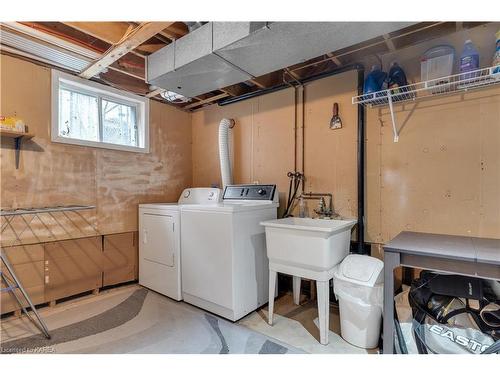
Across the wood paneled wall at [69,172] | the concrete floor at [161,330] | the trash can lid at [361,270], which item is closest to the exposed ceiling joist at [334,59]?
the trash can lid at [361,270]

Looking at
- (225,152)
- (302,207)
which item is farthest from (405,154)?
(225,152)

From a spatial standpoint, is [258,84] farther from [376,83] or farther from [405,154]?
[405,154]

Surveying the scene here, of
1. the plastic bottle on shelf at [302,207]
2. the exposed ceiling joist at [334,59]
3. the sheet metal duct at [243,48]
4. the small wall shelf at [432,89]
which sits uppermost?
the exposed ceiling joist at [334,59]

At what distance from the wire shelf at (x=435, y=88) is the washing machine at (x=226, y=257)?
1.31 m

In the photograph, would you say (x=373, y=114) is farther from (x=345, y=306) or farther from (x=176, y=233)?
(x=176, y=233)

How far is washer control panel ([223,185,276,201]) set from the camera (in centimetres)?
269

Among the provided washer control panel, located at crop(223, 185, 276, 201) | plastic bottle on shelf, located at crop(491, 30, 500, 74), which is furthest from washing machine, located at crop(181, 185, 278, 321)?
plastic bottle on shelf, located at crop(491, 30, 500, 74)

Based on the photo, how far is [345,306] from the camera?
187 centimetres

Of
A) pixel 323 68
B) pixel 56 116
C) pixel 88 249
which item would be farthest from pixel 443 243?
pixel 56 116

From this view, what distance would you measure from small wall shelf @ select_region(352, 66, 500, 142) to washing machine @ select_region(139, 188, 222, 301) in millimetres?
1870

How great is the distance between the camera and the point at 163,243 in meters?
2.74

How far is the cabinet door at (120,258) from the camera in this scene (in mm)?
2877

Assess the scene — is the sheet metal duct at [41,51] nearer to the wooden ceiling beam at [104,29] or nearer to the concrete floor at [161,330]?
the wooden ceiling beam at [104,29]
